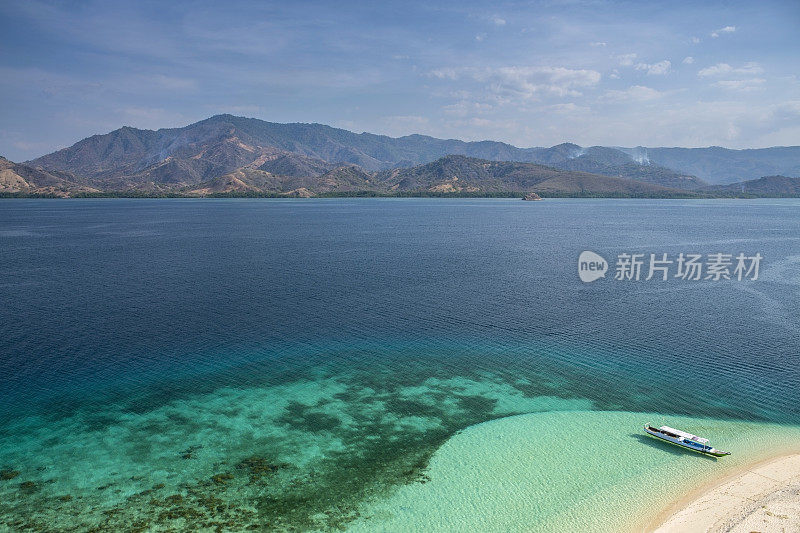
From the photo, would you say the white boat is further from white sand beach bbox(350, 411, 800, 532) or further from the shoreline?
the shoreline

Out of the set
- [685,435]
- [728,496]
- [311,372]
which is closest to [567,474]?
[728,496]

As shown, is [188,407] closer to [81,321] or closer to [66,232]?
[81,321]

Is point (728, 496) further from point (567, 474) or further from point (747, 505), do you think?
point (567, 474)

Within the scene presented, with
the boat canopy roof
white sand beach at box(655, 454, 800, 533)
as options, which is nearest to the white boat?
the boat canopy roof

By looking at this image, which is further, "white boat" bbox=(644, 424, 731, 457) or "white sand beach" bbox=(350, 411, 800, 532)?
"white boat" bbox=(644, 424, 731, 457)

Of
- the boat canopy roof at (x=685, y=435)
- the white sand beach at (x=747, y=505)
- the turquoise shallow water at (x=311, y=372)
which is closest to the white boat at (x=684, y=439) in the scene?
the boat canopy roof at (x=685, y=435)

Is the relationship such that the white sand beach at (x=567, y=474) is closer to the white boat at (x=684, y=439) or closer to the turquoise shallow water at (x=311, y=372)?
the white boat at (x=684, y=439)

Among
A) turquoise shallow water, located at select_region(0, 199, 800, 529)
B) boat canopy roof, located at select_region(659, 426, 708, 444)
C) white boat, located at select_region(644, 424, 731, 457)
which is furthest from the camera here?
boat canopy roof, located at select_region(659, 426, 708, 444)
